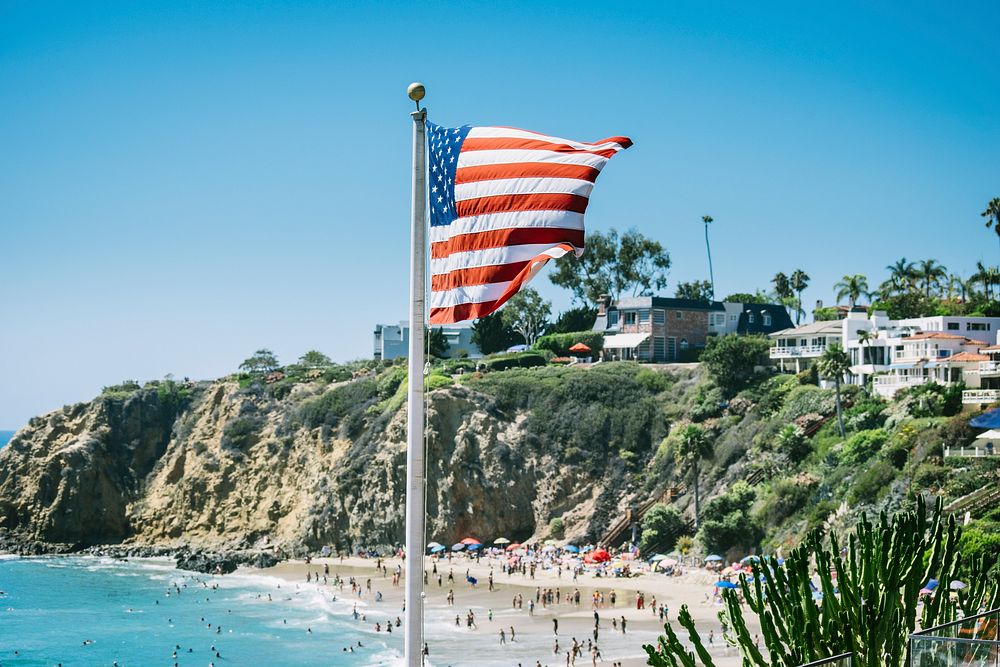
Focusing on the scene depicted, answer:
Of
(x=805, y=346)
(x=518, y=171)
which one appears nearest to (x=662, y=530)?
(x=805, y=346)

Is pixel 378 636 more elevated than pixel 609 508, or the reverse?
pixel 609 508

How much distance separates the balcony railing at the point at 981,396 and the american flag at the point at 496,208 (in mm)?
51496

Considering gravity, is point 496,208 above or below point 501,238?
above

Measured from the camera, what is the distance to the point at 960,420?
186 ft

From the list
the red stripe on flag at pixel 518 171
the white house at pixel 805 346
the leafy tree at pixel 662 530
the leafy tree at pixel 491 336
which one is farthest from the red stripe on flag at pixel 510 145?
the leafy tree at pixel 491 336

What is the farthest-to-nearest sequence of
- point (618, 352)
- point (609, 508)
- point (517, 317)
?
point (517, 317)
point (618, 352)
point (609, 508)

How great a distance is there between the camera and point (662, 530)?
66.8 metres

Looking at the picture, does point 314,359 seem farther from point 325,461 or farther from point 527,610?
point 527,610

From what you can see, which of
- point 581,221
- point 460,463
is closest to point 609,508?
point 460,463

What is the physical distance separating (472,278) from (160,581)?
6847 centimetres

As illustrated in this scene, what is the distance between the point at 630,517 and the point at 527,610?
15.2 metres

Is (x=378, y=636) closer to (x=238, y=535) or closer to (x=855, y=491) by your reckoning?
(x=855, y=491)

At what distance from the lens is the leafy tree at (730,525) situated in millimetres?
61844

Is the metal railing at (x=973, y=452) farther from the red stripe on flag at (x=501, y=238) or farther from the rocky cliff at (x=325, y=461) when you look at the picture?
the red stripe on flag at (x=501, y=238)
